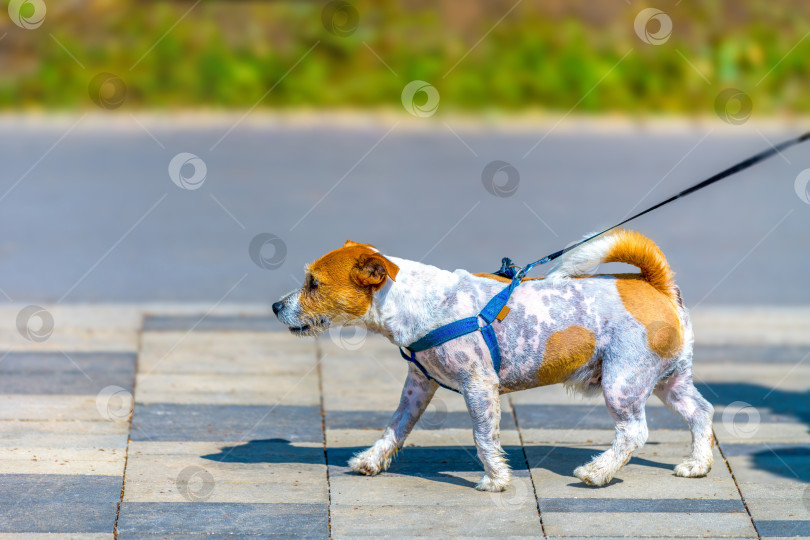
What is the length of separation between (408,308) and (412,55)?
1185 cm

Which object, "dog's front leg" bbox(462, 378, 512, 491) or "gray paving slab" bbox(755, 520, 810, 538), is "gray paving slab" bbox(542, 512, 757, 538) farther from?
"dog's front leg" bbox(462, 378, 512, 491)

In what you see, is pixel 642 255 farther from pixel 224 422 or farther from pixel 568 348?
pixel 224 422

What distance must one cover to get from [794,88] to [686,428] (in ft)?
37.5

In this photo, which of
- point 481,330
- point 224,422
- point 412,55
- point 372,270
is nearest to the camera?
point 372,270

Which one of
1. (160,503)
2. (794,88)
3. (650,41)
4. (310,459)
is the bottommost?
(160,503)

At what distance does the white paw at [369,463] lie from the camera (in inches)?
239

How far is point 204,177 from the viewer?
13.2 m

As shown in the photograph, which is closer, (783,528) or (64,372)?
(783,528)

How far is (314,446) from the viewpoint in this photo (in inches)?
258

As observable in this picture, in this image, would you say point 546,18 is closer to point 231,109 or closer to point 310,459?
point 231,109

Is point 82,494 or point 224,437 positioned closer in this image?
point 82,494

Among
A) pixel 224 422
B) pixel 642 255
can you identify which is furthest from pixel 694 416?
pixel 224 422

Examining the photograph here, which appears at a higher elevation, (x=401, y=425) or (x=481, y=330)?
(x=481, y=330)

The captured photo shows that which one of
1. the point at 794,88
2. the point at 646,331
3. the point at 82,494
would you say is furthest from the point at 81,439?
the point at 794,88
